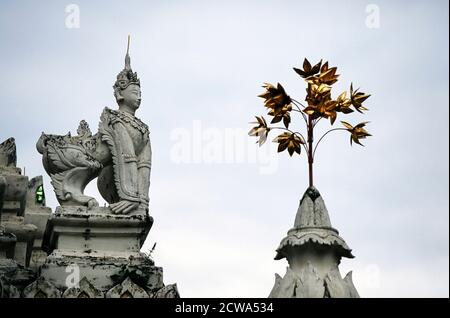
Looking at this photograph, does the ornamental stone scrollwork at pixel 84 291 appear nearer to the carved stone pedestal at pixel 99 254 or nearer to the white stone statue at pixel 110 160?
the carved stone pedestal at pixel 99 254

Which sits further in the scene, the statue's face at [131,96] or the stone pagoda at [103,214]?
the statue's face at [131,96]

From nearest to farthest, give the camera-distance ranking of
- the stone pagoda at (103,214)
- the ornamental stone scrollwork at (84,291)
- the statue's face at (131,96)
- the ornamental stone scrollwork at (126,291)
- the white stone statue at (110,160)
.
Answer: the ornamental stone scrollwork at (84,291)
the ornamental stone scrollwork at (126,291)
the stone pagoda at (103,214)
the white stone statue at (110,160)
the statue's face at (131,96)

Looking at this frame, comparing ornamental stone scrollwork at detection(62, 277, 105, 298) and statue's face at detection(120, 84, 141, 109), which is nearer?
ornamental stone scrollwork at detection(62, 277, 105, 298)

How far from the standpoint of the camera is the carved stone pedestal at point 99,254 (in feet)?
57.5

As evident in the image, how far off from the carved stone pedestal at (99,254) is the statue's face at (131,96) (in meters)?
2.33

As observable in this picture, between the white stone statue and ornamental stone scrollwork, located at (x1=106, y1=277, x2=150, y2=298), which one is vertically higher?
the white stone statue

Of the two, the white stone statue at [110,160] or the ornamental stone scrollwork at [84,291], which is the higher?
the white stone statue at [110,160]

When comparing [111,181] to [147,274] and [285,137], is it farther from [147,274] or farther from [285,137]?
[285,137]

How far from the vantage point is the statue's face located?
64.8 ft

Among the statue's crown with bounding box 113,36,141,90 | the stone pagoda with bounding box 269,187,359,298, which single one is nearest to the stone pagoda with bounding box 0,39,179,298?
the statue's crown with bounding box 113,36,141,90

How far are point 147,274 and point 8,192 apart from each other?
4596 millimetres

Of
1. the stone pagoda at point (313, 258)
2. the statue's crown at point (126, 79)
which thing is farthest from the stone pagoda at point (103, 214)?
the stone pagoda at point (313, 258)

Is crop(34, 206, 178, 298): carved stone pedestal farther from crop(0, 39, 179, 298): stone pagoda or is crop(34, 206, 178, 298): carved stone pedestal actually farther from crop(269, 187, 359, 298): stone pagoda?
crop(269, 187, 359, 298): stone pagoda

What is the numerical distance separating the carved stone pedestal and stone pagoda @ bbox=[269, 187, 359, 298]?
10.0 feet
